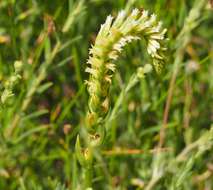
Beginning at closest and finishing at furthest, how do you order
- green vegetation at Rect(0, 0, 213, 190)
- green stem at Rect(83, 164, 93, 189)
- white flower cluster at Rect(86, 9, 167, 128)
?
white flower cluster at Rect(86, 9, 167, 128) < green stem at Rect(83, 164, 93, 189) < green vegetation at Rect(0, 0, 213, 190)

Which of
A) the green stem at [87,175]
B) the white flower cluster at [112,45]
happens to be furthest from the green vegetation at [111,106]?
the white flower cluster at [112,45]

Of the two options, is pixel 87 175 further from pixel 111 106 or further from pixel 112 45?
pixel 111 106

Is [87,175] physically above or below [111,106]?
below

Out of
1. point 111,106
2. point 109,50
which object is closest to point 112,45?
point 109,50

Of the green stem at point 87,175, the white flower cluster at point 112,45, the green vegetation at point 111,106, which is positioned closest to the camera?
the white flower cluster at point 112,45

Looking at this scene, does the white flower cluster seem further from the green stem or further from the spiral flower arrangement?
the green stem

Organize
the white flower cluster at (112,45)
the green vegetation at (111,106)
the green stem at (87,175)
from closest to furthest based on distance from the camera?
the white flower cluster at (112,45) → the green stem at (87,175) → the green vegetation at (111,106)

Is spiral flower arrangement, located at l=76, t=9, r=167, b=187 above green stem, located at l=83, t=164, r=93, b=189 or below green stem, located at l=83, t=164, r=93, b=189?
above

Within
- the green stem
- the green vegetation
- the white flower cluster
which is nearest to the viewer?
the white flower cluster

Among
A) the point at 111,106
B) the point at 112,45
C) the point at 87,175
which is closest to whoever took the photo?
the point at 112,45

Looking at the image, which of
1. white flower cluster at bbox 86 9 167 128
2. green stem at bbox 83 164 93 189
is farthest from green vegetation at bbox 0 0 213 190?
white flower cluster at bbox 86 9 167 128

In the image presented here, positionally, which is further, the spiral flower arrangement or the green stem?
the green stem

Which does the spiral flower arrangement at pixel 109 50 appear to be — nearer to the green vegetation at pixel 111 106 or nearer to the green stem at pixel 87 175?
the green stem at pixel 87 175
